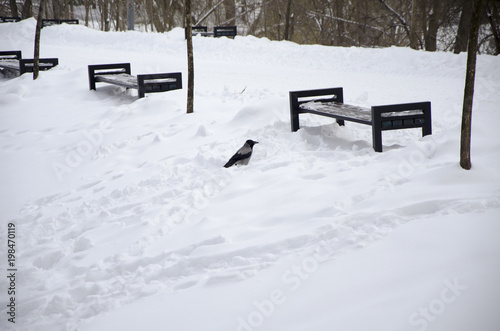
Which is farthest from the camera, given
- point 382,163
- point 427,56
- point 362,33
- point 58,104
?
point 362,33

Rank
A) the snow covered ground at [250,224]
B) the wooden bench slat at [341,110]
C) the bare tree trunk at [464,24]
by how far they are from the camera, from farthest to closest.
A: 1. the bare tree trunk at [464,24]
2. the wooden bench slat at [341,110]
3. the snow covered ground at [250,224]

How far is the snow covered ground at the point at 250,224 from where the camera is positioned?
3.09 meters

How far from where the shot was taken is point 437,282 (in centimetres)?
297

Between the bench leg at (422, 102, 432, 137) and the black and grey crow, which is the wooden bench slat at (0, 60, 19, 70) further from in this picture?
the bench leg at (422, 102, 432, 137)

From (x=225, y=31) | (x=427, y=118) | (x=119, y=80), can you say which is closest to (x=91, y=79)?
(x=119, y=80)

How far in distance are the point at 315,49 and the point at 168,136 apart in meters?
10.9

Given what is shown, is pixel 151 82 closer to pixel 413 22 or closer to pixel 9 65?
pixel 9 65

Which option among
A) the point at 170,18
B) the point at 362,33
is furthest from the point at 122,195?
the point at 170,18

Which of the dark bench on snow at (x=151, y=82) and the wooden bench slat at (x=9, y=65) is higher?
the wooden bench slat at (x=9, y=65)

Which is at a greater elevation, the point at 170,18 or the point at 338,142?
the point at 170,18

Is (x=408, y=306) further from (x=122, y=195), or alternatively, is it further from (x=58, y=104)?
(x=58, y=104)

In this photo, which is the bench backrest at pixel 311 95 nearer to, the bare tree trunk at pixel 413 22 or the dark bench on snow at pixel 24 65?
the dark bench on snow at pixel 24 65

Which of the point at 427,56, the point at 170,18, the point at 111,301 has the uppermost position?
the point at 170,18

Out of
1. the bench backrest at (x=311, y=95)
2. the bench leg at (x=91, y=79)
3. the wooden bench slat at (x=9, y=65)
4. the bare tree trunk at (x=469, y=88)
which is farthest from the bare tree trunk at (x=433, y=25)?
the bare tree trunk at (x=469, y=88)
